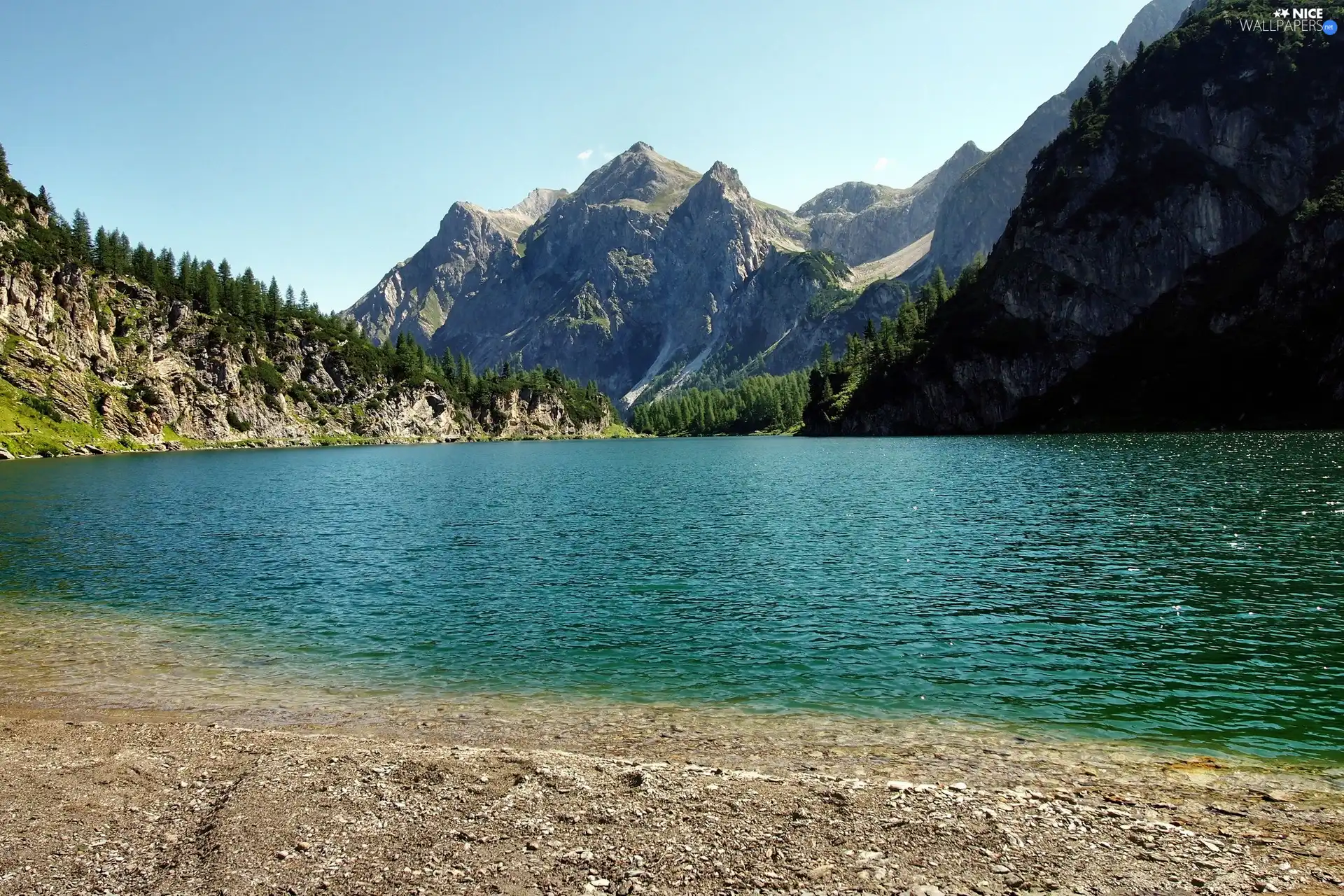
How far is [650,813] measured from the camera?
14305 millimetres

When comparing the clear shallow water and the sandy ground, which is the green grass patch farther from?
the sandy ground

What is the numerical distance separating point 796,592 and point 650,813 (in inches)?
909

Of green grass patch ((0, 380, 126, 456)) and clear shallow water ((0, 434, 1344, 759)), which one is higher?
green grass patch ((0, 380, 126, 456))

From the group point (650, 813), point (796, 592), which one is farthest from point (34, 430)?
point (650, 813)

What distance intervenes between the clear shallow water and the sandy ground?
3.18 meters

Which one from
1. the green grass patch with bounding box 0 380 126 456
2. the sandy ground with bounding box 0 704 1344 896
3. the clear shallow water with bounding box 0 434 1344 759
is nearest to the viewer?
the sandy ground with bounding box 0 704 1344 896

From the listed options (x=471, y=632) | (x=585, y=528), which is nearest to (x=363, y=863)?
(x=471, y=632)

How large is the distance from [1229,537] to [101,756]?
56.7 meters

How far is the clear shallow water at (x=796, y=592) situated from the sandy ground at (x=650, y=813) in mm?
3185

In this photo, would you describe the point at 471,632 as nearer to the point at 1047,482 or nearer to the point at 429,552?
the point at 429,552

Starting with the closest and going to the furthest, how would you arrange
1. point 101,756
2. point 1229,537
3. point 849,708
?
point 101,756 → point 849,708 → point 1229,537

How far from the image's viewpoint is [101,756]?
18125 mm

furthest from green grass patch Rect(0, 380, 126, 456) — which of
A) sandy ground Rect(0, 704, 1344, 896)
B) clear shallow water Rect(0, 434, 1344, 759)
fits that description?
sandy ground Rect(0, 704, 1344, 896)

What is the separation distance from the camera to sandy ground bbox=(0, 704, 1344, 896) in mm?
11984
